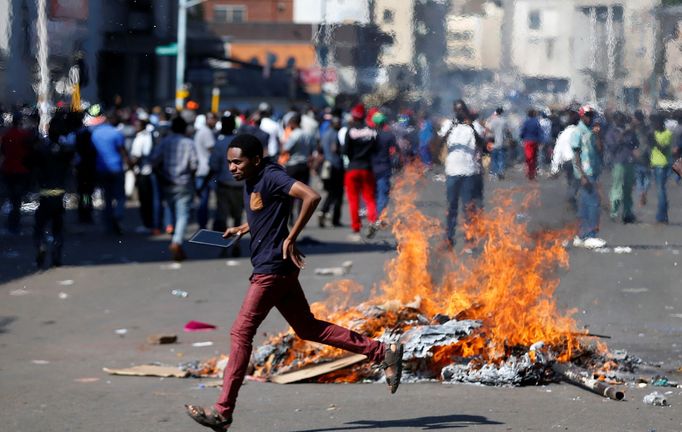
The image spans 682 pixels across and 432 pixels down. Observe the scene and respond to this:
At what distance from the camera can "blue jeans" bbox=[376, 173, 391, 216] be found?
19.9m

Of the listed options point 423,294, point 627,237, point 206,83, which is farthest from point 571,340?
point 206,83

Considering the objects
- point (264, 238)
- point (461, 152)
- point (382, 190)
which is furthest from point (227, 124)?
point (264, 238)

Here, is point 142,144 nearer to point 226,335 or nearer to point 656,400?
point 226,335

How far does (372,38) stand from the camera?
12.7 meters

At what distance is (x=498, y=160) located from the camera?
15.5 metres

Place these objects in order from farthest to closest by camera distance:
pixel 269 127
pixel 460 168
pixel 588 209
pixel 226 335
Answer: pixel 269 127
pixel 460 168
pixel 588 209
pixel 226 335

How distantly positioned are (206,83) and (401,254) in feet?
74.1

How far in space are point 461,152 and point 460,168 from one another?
26 cm

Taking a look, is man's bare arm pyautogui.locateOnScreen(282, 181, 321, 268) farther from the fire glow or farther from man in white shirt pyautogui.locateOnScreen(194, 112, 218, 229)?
man in white shirt pyautogui.locateOnScreen(194, 112, 218, 229)

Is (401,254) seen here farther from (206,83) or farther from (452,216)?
(206,83)

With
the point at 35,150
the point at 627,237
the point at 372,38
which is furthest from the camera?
the point at 35,150

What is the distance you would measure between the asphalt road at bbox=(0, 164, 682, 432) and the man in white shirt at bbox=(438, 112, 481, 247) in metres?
0.22

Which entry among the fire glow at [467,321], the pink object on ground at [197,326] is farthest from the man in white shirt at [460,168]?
the fire glow at [467,321]

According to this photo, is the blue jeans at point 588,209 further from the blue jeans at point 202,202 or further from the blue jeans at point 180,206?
the blue jeans at point 202,202
